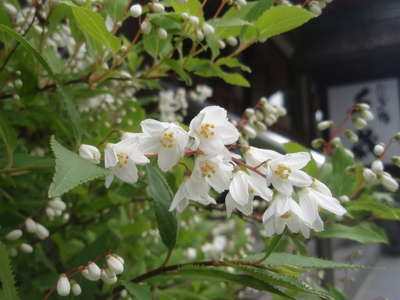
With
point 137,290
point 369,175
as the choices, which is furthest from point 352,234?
point 137,290

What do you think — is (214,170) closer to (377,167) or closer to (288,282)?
(288,282)

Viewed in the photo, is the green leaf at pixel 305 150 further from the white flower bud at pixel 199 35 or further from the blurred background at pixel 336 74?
the blurred background at pixel 336 74

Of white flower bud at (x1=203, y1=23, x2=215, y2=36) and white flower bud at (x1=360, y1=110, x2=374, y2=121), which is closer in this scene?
white flower bud at (x1=203, y1=23, x2=215, y2=36)

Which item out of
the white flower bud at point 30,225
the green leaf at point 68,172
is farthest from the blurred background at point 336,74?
the green leaf at point 68,172

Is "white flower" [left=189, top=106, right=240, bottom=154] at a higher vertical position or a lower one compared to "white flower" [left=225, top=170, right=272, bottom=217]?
higher

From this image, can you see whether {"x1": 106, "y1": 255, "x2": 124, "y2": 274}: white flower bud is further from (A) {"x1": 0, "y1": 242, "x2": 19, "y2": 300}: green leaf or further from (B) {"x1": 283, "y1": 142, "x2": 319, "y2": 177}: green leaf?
(B) {"x1": 283, "y1": 142, "x2": 319, "y2": 177}: green leaf

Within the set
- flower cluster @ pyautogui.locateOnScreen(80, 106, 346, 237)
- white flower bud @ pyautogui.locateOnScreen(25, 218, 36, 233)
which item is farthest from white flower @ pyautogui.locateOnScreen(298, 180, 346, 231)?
white flower bud @ pyautogui.locateOnScreen(25, 218, 36, 233)

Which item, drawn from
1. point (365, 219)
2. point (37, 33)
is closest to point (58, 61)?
point (37, 33)
